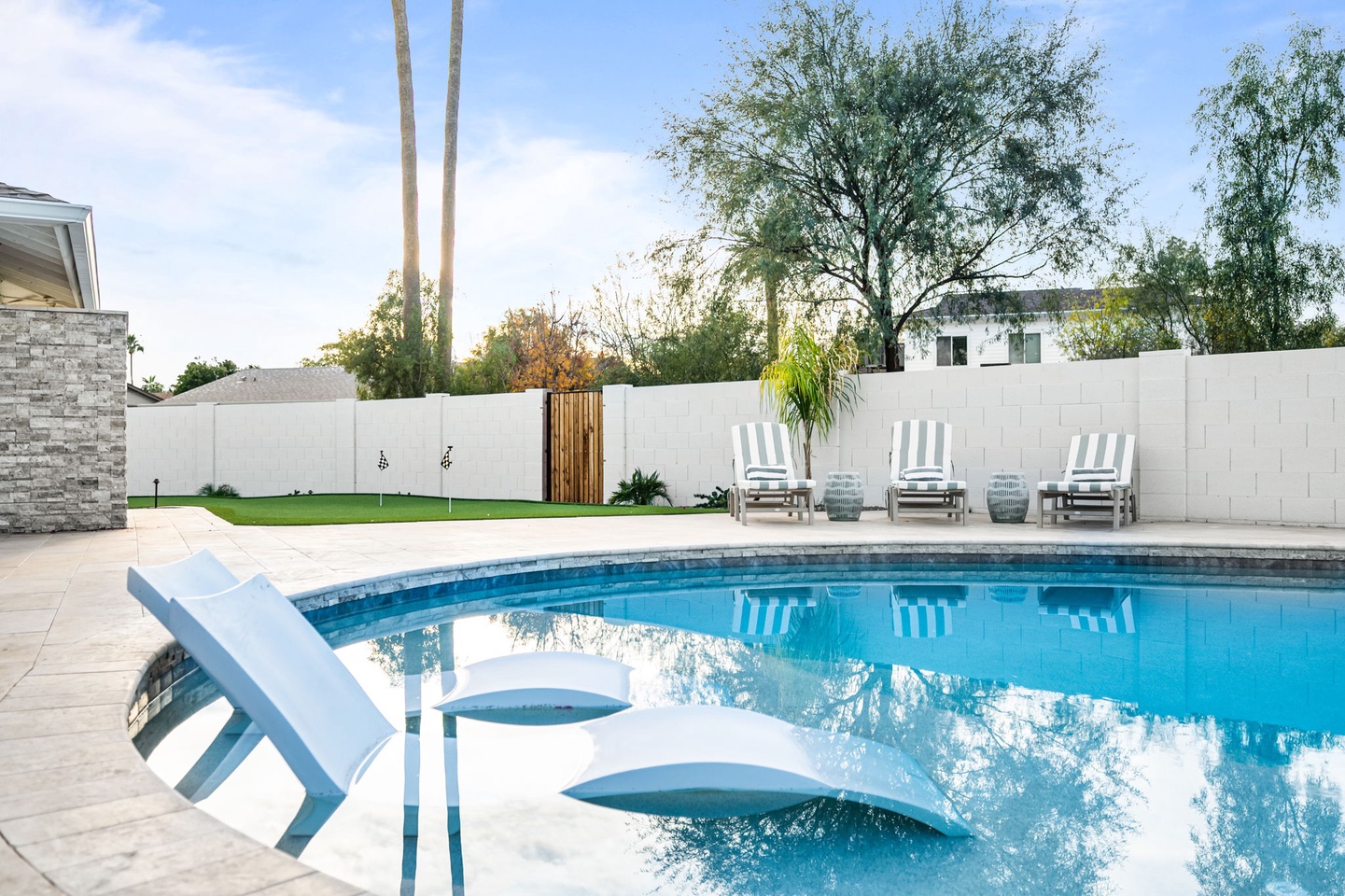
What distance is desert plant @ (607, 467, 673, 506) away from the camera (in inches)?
456

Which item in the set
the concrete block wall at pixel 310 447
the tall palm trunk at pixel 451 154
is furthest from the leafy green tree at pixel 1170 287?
the tall palm trunk at pixel 451 154

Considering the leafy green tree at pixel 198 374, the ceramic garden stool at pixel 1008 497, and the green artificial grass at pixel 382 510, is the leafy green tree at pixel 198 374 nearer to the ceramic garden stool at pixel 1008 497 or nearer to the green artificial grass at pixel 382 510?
the green artificial grass at pixel 382 510

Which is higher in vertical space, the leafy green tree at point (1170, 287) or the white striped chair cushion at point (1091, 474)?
the leafy green tree at point (1170, 287)

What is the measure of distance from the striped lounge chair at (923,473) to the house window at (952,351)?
1723 centimetres

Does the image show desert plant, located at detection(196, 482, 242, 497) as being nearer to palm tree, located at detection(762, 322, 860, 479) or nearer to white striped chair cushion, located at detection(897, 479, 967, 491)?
palm tree, located at detection(762, 322, 860, 479)

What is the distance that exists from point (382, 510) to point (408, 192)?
8.72 meters

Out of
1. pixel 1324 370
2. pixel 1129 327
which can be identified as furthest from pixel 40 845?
pixel 1129 327

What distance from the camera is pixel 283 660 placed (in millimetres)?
2490

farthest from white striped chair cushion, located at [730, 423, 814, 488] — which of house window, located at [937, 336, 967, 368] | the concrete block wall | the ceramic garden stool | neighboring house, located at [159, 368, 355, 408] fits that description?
neighboring house, located at [159, 368, 355, 408]

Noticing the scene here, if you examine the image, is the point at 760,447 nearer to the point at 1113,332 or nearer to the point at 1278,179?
the point at 1278,179

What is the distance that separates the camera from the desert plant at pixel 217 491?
15070 millimetres

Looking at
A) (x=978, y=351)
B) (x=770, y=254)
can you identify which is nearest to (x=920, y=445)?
(x=770, y=254)

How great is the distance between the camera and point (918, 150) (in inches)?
483

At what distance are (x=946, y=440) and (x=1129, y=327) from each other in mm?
14971
